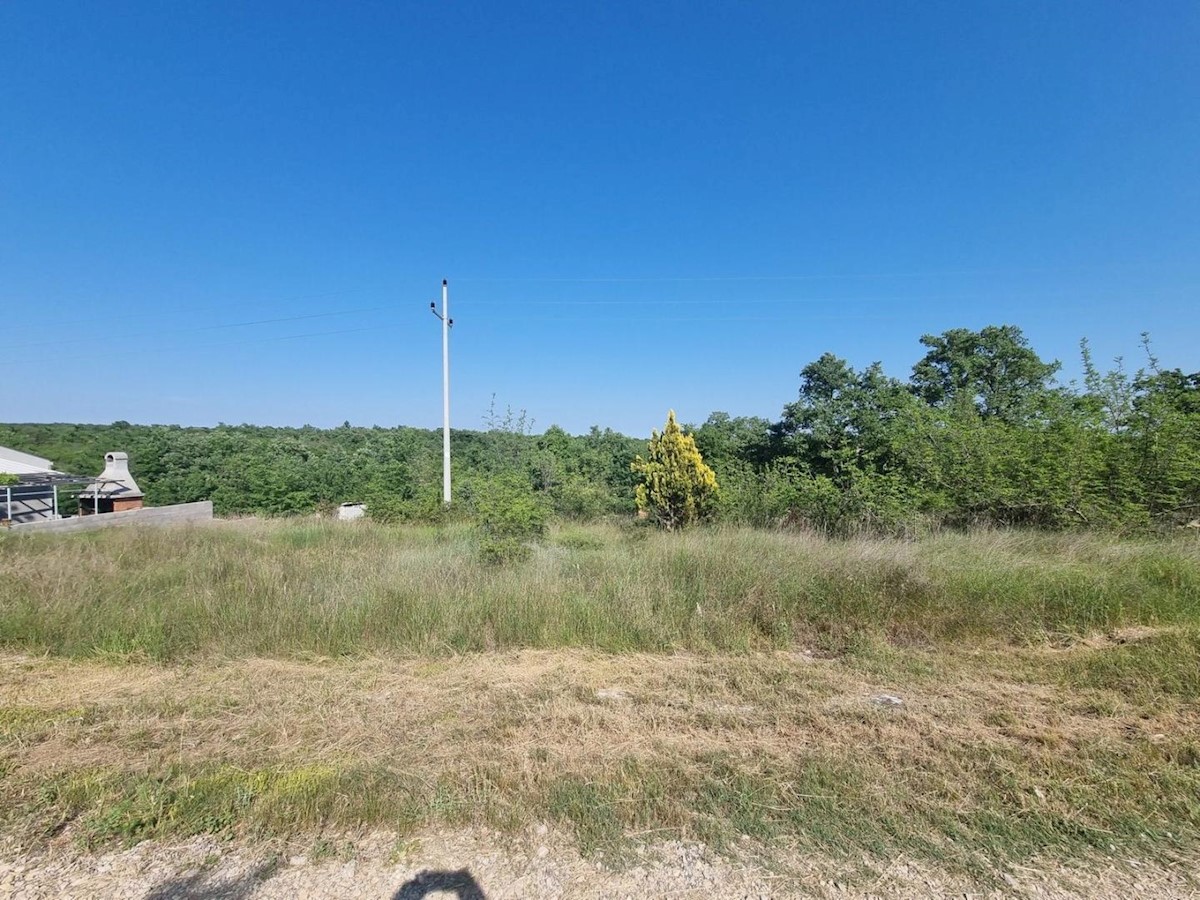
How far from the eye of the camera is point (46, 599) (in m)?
4.75

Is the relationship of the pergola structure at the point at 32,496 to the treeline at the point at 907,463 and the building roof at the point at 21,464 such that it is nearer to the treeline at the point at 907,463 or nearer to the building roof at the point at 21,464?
the building roof at the point at 21,464

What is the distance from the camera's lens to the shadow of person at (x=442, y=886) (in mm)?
1773

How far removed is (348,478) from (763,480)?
A: 16.1 meters

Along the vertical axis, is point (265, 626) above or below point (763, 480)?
below

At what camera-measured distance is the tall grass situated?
4.26m

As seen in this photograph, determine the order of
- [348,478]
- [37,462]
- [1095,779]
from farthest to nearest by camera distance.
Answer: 1. [37,462]
2. [348,478]
3. [1095,779]

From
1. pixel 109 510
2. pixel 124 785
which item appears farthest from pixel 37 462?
pixel 124 785

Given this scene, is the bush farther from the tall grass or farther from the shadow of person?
the shadow of person

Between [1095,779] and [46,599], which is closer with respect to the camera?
[1095,779]

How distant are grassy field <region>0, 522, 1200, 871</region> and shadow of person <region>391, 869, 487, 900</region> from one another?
274 millimetres

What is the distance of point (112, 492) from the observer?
2352 centimetres

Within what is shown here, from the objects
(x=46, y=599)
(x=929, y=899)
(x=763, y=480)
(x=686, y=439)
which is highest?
(x=686, y=439)

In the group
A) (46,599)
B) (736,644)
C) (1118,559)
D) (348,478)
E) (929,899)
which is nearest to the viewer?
(929,899)

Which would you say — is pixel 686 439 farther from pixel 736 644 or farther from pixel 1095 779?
pixel 1095 779
